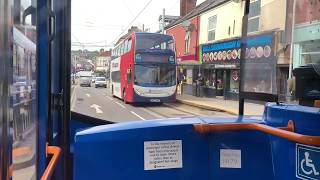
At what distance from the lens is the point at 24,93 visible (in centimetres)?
183

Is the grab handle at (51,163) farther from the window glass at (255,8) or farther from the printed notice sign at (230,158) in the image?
the window glass at (255,8)

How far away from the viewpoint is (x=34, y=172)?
→ 2.04 metres

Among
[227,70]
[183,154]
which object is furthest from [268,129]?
[227,70]

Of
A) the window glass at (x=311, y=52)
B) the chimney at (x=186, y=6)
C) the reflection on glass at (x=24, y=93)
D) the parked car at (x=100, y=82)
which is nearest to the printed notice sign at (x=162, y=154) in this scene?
the reflection on glass at (x=24, y=93)

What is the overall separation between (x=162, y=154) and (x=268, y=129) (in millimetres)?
635

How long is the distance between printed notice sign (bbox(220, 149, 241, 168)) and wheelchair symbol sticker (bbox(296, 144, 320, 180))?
0.58m

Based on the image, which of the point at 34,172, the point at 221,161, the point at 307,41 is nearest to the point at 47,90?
the point at 34,172

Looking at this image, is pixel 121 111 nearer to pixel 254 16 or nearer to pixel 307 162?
pixel 254 16

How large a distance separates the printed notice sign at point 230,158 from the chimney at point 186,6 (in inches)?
69.3

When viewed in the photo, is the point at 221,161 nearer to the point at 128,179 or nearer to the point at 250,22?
the point at 128,179

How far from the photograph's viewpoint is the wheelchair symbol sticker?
74.5 inches

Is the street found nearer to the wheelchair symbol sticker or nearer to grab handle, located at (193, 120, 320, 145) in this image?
grab handle, located at (193, 120, 320, 145)

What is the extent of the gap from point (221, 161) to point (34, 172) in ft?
3.47

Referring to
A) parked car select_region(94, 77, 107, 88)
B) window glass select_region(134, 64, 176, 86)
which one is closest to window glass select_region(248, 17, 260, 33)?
window glass select_region(134, 64, 176, 86)
